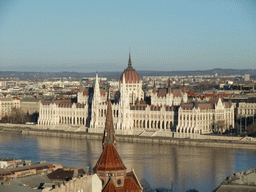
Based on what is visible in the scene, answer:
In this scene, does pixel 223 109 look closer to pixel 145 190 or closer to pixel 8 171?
pixel 145 190

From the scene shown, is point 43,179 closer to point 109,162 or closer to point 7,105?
point 109,162

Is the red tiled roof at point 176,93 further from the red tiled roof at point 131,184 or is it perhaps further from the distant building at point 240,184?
the red tiled roof at point 131,184

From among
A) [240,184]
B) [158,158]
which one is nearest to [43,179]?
[240,184]

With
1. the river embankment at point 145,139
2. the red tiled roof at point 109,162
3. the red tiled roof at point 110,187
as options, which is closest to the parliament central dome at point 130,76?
the river embankment at point 145,139

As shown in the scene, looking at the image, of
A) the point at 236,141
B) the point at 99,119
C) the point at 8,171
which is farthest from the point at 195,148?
the point at 8,171

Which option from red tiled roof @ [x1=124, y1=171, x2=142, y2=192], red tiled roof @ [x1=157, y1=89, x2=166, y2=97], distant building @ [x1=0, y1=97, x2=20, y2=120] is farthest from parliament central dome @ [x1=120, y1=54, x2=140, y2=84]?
red tiled roof @ [x1=124, y1=171, x2=142, y2=192]

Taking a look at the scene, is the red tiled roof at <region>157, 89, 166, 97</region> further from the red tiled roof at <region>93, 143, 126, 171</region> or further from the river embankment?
the red tiled roof at <region>93, 143, 126, 171</region>
